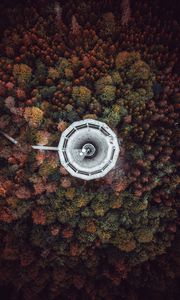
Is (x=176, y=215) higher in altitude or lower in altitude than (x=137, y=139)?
lower

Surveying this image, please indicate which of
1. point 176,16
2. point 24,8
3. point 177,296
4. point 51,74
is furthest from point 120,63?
point 177,296

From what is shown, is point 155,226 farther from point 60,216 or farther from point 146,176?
point 60,216

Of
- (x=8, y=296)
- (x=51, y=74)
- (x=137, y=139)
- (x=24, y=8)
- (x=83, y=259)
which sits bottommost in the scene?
(x=8, y=296)

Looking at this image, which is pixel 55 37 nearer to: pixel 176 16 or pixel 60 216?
pixel 176 16

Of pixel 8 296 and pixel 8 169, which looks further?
pixel 8 296

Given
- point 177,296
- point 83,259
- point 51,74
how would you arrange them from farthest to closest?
point 177,296
point 83,259
point 51,74

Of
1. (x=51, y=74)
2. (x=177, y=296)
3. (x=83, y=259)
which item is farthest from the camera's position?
(x=177, y=296)

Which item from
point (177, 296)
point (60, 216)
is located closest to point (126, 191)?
point (60, 216)
